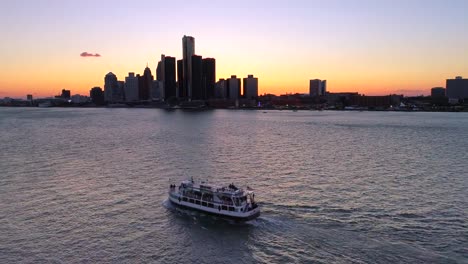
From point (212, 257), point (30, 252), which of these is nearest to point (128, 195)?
point (30, 252)

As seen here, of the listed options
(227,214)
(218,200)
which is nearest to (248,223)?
(227,214)

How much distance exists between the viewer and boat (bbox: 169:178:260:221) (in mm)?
34500

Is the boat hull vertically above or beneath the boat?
beneath

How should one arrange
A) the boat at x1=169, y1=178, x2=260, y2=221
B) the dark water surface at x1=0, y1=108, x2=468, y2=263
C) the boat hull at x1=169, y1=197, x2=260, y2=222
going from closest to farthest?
the dark water surface at x1=0, y1=108, x2=468, y2=263 < the boat hull at x1=169, y1=197, x2=260, y2=222 < the boat at x1=169, y1=178, x2=260, y2=221

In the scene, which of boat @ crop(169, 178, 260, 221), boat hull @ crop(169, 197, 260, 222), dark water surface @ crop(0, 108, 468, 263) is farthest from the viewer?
boat @ crop(169, 178, 260, 221)

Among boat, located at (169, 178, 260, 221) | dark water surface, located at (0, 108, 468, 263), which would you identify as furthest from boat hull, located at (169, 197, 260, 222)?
dark water surface, located at (0, 108, 468, 263)

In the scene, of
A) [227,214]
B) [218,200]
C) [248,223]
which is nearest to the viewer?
[248,223]

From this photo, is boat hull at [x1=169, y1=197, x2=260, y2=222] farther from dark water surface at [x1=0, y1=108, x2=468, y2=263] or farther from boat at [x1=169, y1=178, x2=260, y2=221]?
dark water surface at [x1=0, y1=108, x2=468, y2=263]

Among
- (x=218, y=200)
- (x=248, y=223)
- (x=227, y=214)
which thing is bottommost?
(x=248, y=223)

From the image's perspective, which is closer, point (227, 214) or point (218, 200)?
point (227, 214)

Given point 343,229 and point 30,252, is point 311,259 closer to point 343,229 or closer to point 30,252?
point 343,229

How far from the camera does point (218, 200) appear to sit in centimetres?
3609

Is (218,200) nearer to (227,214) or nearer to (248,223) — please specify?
(227,214)

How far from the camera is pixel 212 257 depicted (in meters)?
27.8
